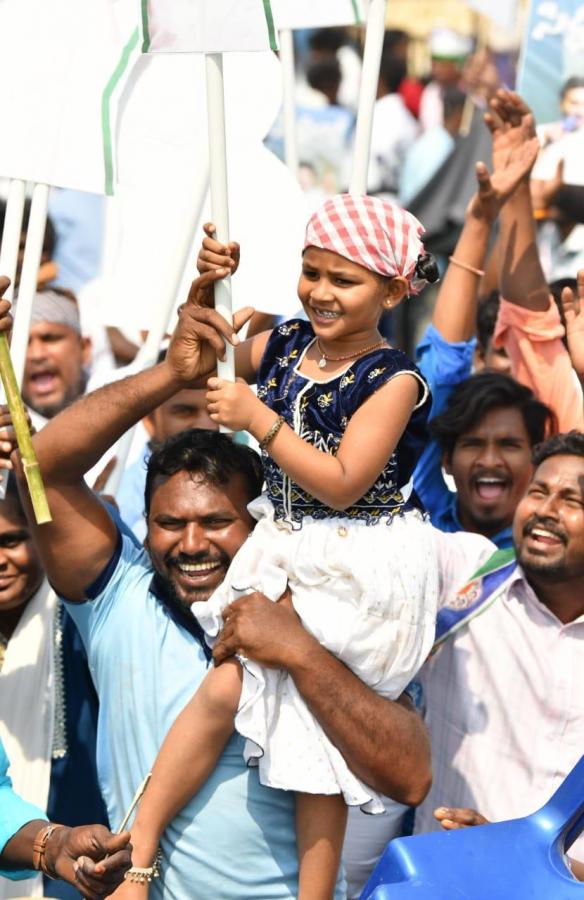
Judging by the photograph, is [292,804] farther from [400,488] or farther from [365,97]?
[365,97]

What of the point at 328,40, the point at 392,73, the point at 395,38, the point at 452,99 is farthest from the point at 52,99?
the point at 395,38

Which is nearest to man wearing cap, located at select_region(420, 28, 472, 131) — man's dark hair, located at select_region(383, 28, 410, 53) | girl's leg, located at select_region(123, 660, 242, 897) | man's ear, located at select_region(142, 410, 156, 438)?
man's dark hair, located at select_region(383, 28, 410, 53)

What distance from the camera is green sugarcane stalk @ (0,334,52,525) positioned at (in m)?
3.34

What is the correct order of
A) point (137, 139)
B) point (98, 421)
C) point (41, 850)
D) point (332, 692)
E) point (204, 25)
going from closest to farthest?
point (41, 850) → point (204, 25) → point (332, 692) → point (98, 421) → point (137, 139)

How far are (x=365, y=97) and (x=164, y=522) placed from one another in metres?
1.14

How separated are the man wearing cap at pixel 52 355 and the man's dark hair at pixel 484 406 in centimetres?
175

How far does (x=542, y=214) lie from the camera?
23.1 ft

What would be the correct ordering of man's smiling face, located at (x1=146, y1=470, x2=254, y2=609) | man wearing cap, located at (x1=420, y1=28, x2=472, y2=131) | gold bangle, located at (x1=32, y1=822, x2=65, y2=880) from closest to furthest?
gold bangle, located at (x1=32, y1=822, x2=65, y2=880)
man's smiling face, located at (x1=146, y1=470, x2=254, y2=609)
man wearing cap, located at (x1=420, y1=28, x2=472, y2=131)

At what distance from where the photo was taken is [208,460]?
3.72m

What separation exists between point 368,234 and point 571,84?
3005mm

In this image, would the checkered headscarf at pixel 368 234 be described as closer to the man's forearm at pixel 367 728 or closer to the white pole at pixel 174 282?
the man's forearm at pixel 367 728

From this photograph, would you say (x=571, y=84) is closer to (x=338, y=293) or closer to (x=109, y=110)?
(x=109, y=110)

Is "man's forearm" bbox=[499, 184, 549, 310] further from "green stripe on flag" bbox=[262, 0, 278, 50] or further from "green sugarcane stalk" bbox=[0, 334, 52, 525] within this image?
"green sugarcane stalk" bbox=[0, 334, 52, 525]

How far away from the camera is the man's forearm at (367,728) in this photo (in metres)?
3.32
